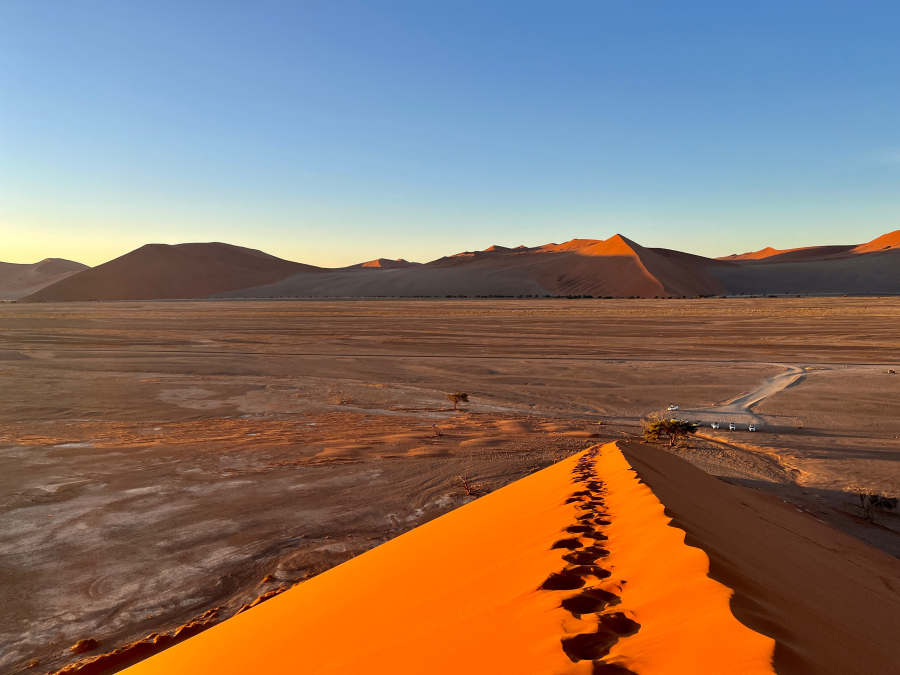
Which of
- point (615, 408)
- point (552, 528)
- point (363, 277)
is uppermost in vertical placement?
point (363, 277)

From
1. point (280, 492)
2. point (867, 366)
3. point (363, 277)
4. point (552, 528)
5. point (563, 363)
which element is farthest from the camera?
point (363, 277)

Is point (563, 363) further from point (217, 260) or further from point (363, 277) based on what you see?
point (217, 260)

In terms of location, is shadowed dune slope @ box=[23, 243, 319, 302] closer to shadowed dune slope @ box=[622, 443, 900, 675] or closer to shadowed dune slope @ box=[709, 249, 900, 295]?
shadowed dune slope @ box=[709, 249, 900, 295]

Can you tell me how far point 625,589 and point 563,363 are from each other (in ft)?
46.7

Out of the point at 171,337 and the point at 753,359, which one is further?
the point at 171,337

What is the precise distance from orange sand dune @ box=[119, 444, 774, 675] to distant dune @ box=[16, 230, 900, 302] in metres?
76.3

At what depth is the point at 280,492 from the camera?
5.88 m

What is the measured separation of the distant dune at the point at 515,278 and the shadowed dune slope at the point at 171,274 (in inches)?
7.9

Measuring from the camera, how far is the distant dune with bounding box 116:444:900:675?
1.74 metres

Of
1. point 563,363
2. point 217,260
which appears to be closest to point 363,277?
point 217,260

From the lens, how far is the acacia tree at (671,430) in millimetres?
7832

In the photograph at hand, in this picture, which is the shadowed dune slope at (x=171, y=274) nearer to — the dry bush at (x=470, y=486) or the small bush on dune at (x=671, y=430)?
the small bush on dune at (x=671, y=430)

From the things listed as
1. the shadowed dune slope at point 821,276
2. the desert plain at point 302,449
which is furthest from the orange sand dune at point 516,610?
the shadowed dune slope at point 821,276

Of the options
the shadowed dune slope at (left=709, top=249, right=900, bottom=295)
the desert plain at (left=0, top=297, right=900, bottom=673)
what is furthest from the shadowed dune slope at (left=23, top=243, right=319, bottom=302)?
the desert plain at (left=0, top=297, right=900, bottom=673)
